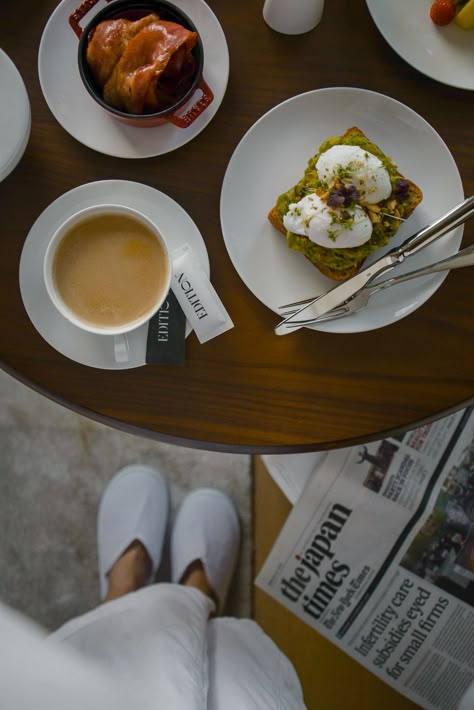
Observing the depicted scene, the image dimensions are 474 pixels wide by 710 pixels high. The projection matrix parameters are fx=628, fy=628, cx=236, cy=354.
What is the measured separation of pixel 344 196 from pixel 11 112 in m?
0.38

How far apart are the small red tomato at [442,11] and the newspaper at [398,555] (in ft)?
1.74

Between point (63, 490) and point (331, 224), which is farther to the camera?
point (63, 490)

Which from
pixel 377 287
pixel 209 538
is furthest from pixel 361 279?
pixel 209 538

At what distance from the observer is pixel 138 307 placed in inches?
28.5

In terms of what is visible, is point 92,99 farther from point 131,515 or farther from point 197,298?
point 131,515

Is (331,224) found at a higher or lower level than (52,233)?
higher

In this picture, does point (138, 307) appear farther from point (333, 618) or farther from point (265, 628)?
point (265, 628)

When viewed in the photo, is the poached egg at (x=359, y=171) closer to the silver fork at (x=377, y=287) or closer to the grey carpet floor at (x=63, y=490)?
the silver fork at (x=377, y=287)

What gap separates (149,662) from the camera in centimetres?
85

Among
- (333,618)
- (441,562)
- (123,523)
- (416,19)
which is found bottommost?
(123,523)

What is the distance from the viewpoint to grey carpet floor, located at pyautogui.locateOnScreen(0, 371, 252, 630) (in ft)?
4.33

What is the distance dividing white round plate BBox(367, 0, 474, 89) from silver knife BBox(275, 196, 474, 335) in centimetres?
16

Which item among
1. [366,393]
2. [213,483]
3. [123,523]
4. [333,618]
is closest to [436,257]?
[366,393]

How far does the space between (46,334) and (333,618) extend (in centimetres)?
64
